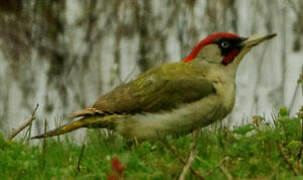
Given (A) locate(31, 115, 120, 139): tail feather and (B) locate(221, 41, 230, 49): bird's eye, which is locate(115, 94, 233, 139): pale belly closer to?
(A) locate(31, 115, 120, 139): tail feather

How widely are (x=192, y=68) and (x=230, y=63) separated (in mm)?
376

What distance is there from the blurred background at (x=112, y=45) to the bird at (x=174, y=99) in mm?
3298

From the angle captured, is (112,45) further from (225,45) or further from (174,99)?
(174,99)

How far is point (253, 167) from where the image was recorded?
3.80 metres

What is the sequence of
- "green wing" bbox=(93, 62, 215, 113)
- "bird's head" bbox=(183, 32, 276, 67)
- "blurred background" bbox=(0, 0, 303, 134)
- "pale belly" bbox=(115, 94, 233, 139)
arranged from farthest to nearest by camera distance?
"blurred background" bbox=(0, 0, 303, 134) < "bird's head" bbox=(183, 32, 276, 67) < "green wing" bbox=(93, 62, 215, 113) < "pale belly" bbox=(115, 94, 233, 139)

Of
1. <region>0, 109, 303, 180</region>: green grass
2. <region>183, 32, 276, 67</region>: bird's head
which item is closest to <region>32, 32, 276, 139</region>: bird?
<region>183, 32, 276, 67</region>: bird's head

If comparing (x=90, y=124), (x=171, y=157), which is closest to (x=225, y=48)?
(x=90, y=124)

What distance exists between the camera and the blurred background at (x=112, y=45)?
29.2 feet

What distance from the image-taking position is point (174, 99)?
16.9ft

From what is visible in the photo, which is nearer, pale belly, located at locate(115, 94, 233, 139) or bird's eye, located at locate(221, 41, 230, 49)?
pale belly, located at locate(115, 94, 233, 139)

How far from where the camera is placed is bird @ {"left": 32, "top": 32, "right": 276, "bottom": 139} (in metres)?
5.06

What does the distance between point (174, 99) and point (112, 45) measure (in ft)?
15.6

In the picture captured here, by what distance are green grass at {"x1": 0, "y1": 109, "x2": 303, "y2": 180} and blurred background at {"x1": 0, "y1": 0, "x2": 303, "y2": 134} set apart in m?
4.06

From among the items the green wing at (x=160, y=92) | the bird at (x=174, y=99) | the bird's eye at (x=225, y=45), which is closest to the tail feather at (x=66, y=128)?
the bird at (x=174, y=99)
